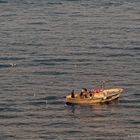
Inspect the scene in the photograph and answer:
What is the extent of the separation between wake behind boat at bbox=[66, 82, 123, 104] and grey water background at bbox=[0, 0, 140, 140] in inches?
40.2

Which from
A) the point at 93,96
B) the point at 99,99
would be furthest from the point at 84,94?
the point at 99,99

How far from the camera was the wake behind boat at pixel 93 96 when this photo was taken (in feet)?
310

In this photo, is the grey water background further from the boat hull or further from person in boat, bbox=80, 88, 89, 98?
person in boat, bbox=80, 88, 89, 98

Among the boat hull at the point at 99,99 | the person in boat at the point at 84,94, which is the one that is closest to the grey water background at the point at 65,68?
the boat hull at the point at 99,99

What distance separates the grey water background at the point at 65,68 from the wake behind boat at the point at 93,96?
1.02 m

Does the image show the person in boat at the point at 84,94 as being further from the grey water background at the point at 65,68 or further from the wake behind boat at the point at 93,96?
the grey water background at the point at 65,68

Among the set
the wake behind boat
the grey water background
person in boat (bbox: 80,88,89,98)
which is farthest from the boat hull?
the grey water background

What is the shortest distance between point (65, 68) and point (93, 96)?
1677cm

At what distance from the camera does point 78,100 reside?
311 ft

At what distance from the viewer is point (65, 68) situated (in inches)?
4400

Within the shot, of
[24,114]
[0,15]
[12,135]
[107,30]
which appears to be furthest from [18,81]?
[0,15]

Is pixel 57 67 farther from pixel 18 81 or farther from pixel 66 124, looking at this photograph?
pixel 66 124

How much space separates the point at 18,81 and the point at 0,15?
62435 mm

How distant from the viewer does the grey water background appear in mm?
85562
